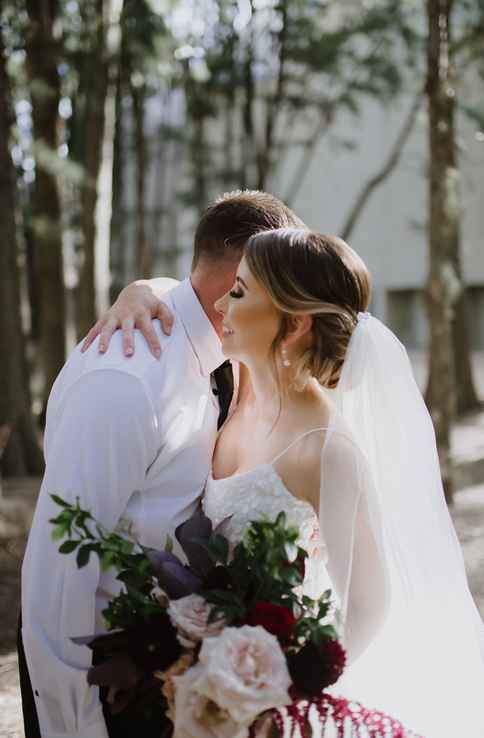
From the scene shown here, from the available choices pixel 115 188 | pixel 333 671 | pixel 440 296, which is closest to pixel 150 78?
pixel 115 188

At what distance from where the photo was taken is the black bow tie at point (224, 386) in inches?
117

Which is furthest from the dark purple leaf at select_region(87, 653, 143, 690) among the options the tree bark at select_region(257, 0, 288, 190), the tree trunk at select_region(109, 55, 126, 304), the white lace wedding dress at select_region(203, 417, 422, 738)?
the tree trunk at select_region(109, 55, 126, 304)

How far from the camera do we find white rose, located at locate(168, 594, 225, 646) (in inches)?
72.9

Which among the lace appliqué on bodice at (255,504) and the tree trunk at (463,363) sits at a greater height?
the lace appliqué on bodice at (255,504)

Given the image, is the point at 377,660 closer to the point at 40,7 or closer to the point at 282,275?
the point at 282,275

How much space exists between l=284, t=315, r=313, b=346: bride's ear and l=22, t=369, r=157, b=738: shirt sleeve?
530 mm

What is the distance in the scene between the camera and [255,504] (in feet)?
7.88

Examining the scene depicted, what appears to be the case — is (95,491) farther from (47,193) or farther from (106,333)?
(47,193)

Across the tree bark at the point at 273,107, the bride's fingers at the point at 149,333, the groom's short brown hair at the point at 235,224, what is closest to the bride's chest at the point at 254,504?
the bride's fingers at the point at 149,333

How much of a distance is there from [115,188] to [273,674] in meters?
20.3

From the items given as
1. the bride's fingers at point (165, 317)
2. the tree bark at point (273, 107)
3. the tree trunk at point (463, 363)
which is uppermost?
the tree bark at point (273, 107)

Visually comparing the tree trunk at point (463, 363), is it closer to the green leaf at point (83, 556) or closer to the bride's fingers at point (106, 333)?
the bride's fingers at point (106, 333)

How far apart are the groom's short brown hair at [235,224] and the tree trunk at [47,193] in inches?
309

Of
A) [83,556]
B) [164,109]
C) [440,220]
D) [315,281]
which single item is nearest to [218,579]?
[83,556]
